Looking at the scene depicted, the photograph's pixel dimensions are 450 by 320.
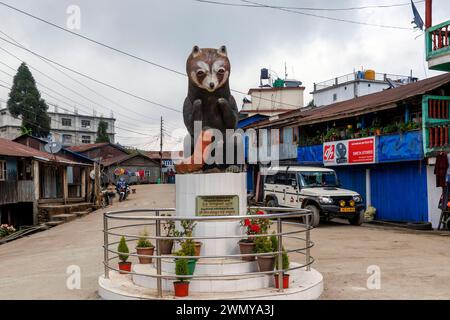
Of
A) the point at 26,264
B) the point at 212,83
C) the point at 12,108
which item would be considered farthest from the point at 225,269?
the point at 12,108

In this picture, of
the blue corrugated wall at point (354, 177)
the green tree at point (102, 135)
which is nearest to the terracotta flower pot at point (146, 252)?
the blue corrugated wall at point (354, 177)

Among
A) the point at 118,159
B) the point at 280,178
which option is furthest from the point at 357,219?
the point at 118,159

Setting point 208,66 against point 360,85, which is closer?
point 208,66

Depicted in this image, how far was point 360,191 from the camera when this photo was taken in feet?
64.7

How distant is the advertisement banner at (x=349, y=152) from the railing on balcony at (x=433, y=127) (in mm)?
2698

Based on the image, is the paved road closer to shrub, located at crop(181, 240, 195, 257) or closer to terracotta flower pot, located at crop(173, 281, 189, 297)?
terracotta flower pot, located at crop(173, 281, 189, 297)

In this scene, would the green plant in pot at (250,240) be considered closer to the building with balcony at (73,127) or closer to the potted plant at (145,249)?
the potted plant at (145,249)

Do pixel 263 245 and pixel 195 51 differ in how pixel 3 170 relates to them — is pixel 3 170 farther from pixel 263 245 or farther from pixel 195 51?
pixel 263 245

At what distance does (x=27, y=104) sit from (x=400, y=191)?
40.7m

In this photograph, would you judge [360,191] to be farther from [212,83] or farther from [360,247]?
[212,83]

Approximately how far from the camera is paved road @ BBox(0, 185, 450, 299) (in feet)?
22.7

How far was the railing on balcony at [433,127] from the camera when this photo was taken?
15.5m

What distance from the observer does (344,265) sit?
9.09 metres

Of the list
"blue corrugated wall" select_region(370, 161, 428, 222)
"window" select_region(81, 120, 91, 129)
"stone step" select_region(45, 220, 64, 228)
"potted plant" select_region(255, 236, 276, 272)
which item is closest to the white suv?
"blue corrugated wall" select_region(370, 161, 428, 222)
